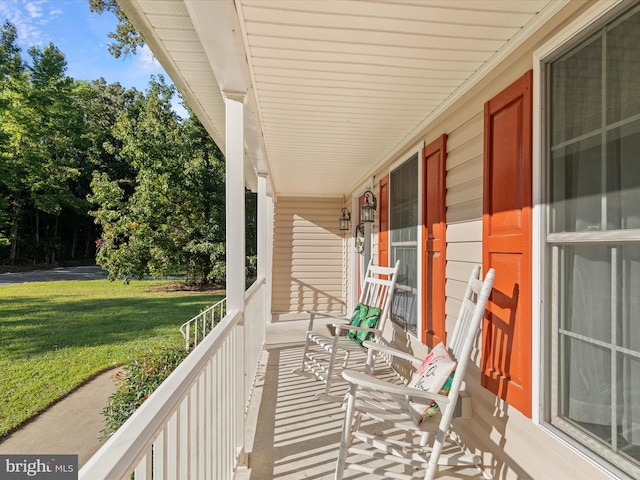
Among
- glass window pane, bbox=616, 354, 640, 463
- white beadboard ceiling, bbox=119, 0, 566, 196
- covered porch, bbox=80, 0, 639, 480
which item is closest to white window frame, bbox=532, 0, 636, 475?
covered porch, bbox=80, 0, 639, 480

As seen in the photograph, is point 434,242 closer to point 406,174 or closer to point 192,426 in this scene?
point 406,174

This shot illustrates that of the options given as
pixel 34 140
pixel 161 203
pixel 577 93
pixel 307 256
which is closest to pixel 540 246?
pixel 577 93

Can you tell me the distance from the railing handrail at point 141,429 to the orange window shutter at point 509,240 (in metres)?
1.39

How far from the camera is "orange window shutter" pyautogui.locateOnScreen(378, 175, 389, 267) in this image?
4252 millimetres

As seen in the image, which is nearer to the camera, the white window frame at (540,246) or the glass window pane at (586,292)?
the glass window pane at (586,292)

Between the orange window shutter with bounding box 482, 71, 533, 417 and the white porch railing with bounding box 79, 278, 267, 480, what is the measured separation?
1.35m

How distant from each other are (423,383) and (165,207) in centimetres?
1207

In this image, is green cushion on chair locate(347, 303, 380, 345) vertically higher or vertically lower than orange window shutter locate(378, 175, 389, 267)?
lower

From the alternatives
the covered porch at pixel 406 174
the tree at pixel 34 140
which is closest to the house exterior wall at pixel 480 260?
the covered porch at pixel 406 174

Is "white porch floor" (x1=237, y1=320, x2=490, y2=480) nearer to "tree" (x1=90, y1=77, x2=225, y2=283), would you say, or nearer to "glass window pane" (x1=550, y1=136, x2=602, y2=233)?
"glass window pane" (x1=550, y1=136, x2=602, y2=233)

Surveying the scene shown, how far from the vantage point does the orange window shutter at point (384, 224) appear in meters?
4.25

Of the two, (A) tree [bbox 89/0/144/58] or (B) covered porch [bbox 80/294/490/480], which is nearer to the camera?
(B) covered porch [bbox 80/294/490/480]

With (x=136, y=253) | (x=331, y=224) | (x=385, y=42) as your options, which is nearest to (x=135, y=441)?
(x=385, y=42)

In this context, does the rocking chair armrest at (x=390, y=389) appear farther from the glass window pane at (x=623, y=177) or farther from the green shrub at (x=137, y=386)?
the green shrub at (x=137, y=386)
